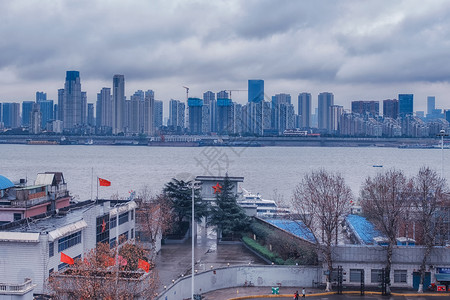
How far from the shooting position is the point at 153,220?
2536 centimetres

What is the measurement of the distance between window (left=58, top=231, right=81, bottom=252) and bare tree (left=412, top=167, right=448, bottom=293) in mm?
12631

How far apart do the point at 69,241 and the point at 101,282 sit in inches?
215

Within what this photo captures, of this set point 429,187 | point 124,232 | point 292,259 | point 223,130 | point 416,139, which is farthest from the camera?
point 416,139

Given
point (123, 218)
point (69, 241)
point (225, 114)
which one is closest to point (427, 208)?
point (123, 218)

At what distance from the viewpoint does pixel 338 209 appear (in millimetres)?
22156

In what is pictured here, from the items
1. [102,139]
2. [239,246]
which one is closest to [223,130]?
[102,139]

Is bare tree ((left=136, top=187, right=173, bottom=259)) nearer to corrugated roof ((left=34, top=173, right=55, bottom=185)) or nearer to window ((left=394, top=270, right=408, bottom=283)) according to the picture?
corrugated roof ((left=34, top=173, right=55, bottom=185))

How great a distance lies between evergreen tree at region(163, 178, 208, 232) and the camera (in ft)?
95.9

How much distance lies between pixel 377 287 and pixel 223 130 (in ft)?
463

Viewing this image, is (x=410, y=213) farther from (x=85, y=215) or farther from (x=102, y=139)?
(x=102, y=139)

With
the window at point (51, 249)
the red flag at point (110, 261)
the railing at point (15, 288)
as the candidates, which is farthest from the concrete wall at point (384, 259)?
the railing at point (15, 288)

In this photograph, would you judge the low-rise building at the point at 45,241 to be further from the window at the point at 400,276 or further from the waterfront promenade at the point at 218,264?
the window at the point at 400,276

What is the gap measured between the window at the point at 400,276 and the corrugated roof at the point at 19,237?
12.8 meters

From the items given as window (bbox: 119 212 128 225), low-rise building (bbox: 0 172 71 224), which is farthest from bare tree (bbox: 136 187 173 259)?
low-rise building (bbox: 0 172 71 224)
